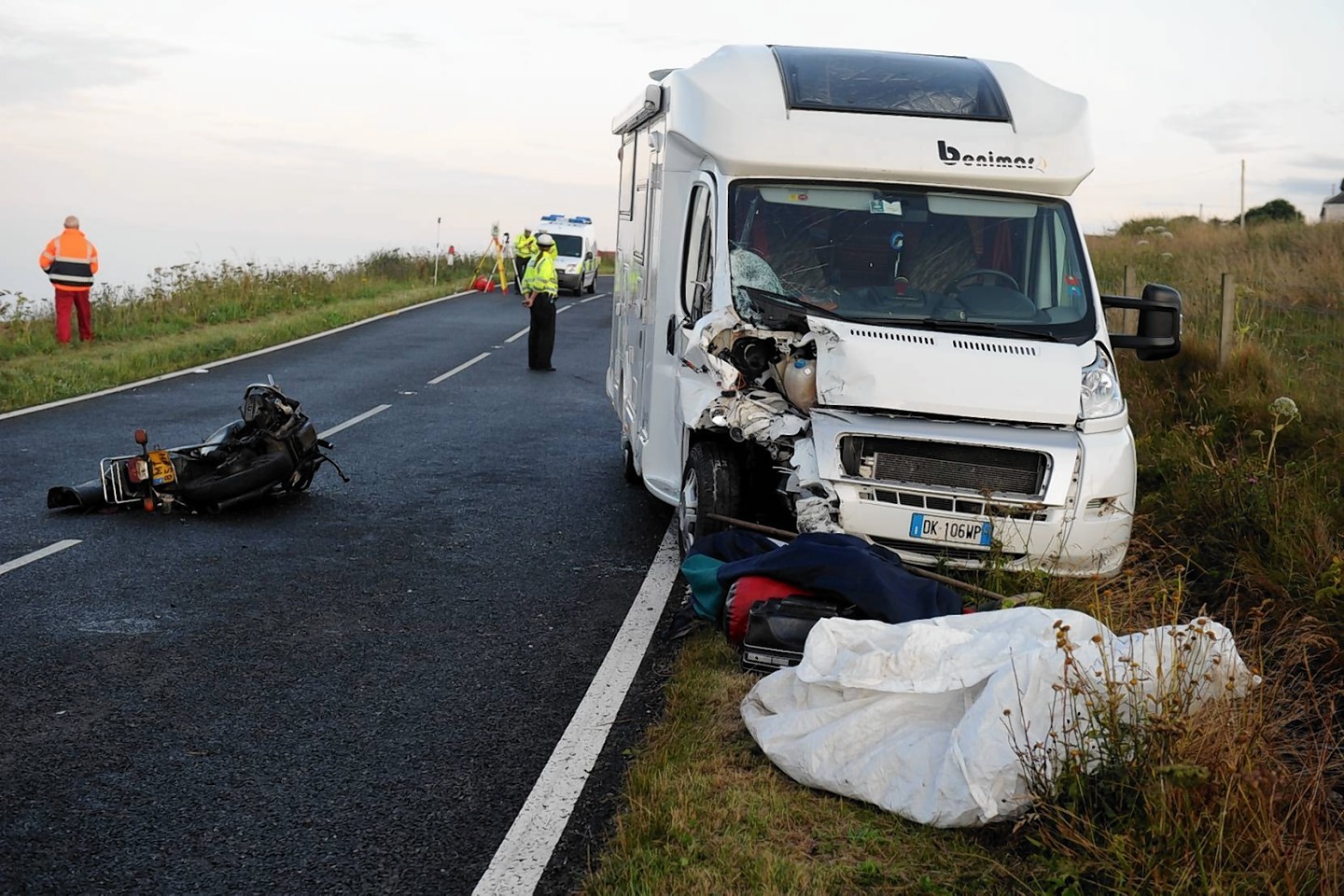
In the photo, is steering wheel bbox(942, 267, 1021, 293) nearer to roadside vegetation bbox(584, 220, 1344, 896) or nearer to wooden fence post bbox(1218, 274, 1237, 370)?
roadside vegetation bbox(584, 220, 1344, 896)

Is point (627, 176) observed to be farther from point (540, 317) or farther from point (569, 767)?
point (540, 317)

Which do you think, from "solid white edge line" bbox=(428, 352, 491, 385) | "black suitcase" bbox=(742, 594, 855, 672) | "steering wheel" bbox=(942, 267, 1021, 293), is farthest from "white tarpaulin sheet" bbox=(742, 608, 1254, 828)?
"solid white edge line" bbox=(428, 352, 491, 385)

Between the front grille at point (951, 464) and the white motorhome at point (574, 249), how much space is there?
30330mm

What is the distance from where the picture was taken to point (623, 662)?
20.5ft

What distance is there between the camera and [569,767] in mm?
4965

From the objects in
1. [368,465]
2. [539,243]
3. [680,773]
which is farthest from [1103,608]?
[539,243]

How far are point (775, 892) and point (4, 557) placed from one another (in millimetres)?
5922

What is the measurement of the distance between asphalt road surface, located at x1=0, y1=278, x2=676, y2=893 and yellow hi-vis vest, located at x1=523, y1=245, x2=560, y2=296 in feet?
25.5

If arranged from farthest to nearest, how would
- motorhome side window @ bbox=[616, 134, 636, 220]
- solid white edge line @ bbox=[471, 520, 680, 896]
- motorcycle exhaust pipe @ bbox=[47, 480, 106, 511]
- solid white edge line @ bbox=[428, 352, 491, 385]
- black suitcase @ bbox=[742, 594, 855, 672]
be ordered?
solid white edge line @ bbox=[428, 352, 491, 385], motorhome side window @ bbox=[616, 134, 636, 220], motorcycle exhaust pipe @ bbox=[47, 480, 106, 511], black suitcase @ bbox=[742, 594, 855, 672], solid white edge line @ bbox=[471, 520, 680, 896]

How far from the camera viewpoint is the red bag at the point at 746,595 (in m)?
5.81

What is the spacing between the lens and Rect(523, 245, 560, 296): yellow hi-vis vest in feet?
65.8

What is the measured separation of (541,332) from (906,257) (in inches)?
491

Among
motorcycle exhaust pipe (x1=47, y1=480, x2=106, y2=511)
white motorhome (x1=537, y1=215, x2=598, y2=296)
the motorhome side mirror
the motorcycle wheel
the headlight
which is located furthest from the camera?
white motorhome (x1=537, y1=215, x2=598, y2=296)

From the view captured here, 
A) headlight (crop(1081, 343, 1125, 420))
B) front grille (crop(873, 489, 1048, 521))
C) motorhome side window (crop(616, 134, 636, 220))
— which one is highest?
motorhome side window (crop(616, 134, 636, 220))
